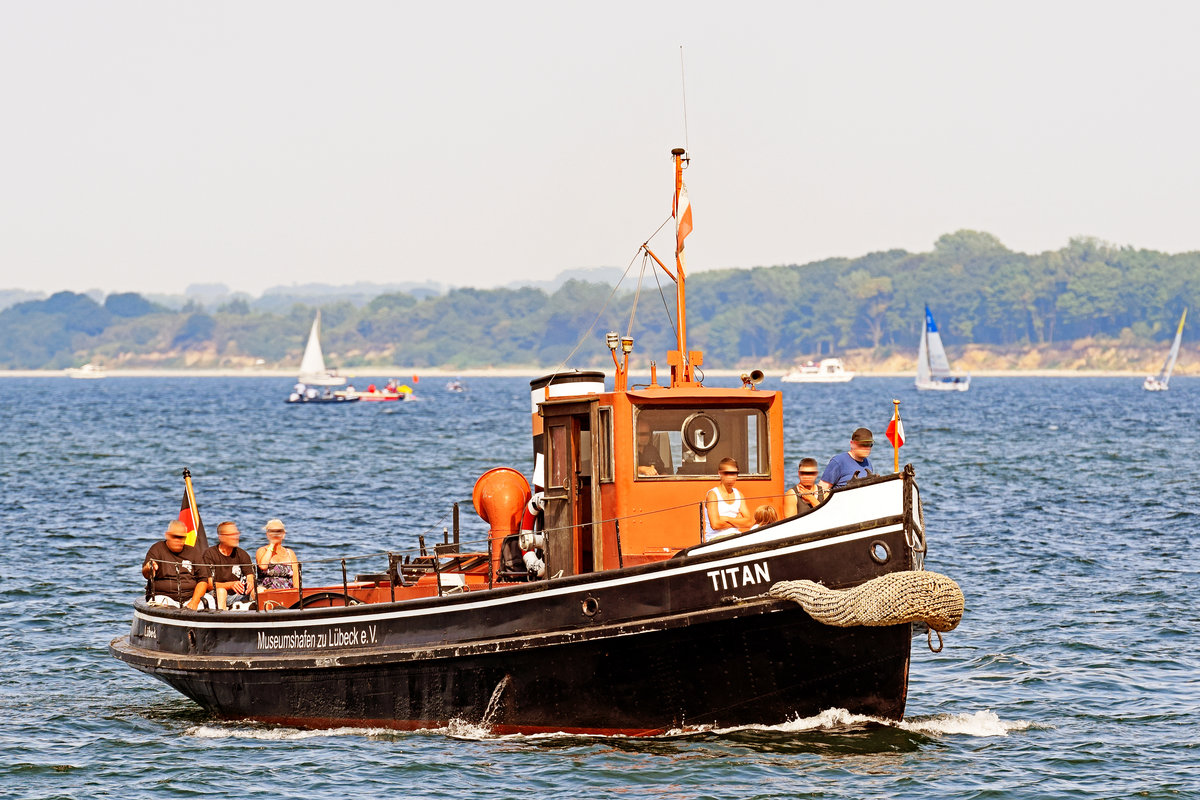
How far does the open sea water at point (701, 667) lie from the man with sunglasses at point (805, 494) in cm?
187

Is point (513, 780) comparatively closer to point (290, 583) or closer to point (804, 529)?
point (804, 529)

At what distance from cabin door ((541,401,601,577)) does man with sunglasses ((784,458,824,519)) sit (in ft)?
5.99

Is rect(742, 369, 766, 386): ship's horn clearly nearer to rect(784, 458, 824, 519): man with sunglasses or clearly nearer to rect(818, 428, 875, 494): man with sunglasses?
rect(784, 458, 824, 519): man with sunglasses

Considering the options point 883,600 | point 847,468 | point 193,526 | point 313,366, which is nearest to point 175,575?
point 193,526

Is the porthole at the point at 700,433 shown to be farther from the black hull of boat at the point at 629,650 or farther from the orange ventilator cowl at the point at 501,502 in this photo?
the orange ventilator cowl at the point at 501,502

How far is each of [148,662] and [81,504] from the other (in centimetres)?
2217

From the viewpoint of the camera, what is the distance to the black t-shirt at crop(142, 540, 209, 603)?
15875 mm

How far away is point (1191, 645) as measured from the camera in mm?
18625

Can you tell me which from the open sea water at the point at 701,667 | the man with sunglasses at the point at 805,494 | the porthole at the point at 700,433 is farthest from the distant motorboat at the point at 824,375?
the porthole at the point at 700,433

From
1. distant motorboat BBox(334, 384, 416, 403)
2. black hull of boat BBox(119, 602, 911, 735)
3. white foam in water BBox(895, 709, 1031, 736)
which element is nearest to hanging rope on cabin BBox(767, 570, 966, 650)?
black hull of boat BBox(119, 602, 911, 735)

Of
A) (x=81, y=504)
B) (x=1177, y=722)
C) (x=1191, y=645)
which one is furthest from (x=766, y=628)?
(x=81, y=504)

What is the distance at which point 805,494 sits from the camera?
44.9 feet

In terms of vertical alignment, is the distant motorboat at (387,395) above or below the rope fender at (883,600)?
above

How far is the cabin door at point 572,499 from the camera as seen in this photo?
14.0 meters
